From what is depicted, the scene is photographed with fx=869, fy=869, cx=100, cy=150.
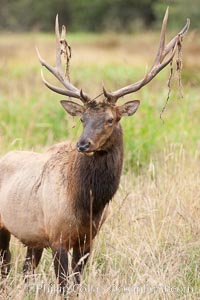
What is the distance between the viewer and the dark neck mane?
20.4 ft

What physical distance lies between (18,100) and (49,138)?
175 centimetres

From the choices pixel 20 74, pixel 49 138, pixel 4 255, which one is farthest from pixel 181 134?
pixel 20 74

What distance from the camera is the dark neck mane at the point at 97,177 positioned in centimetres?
620

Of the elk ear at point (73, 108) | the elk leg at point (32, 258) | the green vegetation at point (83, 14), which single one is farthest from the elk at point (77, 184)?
the green vegetation at point (83, 14)

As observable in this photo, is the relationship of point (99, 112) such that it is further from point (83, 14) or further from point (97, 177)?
point (83, 14)

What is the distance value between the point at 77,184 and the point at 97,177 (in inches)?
6.0

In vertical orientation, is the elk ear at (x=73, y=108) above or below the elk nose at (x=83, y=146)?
above

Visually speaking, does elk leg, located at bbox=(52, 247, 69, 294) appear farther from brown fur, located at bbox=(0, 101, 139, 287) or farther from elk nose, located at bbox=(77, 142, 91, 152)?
elk nose, located at bbox=(77, 142, 91, 152)

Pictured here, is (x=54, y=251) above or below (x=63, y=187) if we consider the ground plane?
below

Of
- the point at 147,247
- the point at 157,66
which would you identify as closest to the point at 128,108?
the point at 157,66

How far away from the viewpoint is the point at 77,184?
6.24 meters

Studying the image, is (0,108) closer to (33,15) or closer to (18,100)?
(18,100)

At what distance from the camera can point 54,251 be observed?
616 cm

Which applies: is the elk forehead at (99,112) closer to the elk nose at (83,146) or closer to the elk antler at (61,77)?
the elk antler at (61,77)
